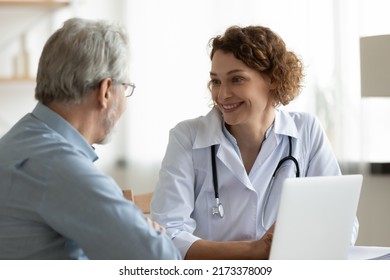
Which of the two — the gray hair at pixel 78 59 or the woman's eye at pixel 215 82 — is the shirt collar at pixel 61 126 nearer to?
the gray hair at pixel 78 59

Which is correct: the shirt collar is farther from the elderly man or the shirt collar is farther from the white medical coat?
the white medical coat

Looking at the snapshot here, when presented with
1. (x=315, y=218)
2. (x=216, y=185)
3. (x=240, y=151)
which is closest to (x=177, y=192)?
(x=216, y=185)

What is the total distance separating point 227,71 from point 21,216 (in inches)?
37.3

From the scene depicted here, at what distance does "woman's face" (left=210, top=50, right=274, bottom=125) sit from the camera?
7.22 ft

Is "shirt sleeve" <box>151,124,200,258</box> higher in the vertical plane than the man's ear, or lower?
lower

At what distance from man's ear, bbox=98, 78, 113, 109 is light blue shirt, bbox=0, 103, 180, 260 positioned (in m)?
0.12

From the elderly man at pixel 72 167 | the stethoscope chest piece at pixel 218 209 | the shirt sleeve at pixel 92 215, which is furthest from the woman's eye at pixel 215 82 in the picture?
the shirt sleeve at pixel 92 215

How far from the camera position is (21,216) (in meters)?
1.44

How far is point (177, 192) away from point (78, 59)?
70 centimetres

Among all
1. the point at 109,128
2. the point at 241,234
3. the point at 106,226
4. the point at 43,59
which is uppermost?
the point at 43,59

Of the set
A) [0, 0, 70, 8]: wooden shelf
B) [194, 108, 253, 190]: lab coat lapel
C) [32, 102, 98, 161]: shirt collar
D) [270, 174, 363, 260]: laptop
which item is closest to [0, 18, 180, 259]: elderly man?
[32, 102, 98, 161]: shirt collar

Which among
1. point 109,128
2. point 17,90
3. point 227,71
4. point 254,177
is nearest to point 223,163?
point 254,177

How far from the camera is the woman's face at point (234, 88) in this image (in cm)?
220
